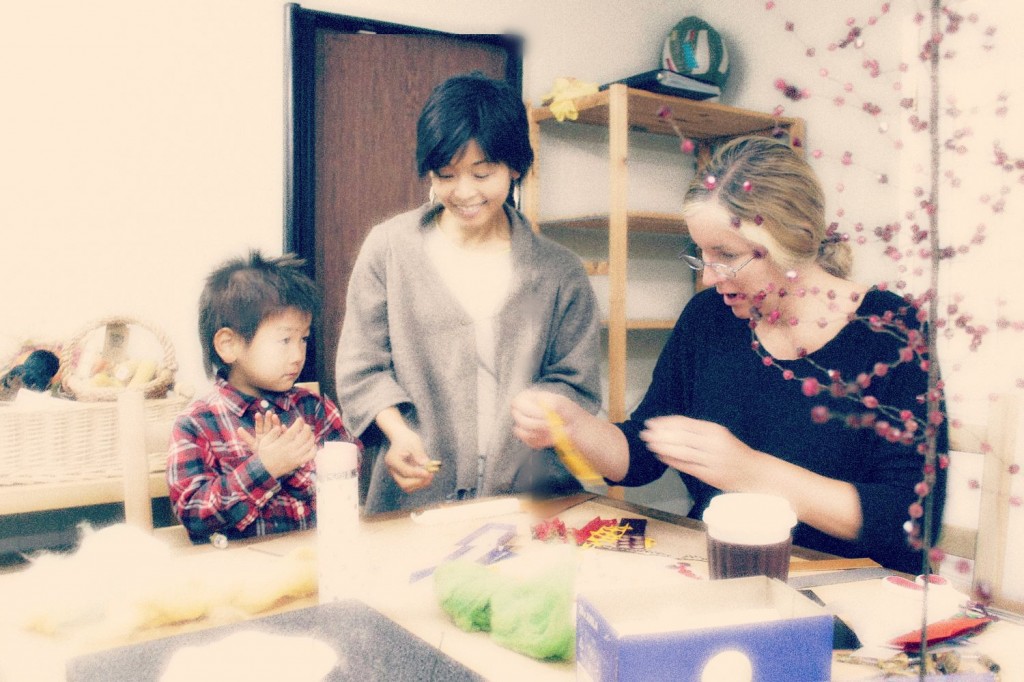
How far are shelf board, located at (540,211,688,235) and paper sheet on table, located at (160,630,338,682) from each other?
194cm

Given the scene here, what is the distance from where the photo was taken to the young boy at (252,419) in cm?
→ 125

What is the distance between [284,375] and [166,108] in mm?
900

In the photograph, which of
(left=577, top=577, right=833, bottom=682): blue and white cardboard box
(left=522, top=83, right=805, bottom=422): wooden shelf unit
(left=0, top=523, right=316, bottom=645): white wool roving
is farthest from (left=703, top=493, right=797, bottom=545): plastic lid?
(left=522, top=83, right=805, bottom=422): wooden shelf unit

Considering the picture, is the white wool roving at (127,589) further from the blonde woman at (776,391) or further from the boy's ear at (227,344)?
the boy's ear at (227,344)

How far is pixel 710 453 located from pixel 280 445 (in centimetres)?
70

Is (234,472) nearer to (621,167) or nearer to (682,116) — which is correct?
(621,167)

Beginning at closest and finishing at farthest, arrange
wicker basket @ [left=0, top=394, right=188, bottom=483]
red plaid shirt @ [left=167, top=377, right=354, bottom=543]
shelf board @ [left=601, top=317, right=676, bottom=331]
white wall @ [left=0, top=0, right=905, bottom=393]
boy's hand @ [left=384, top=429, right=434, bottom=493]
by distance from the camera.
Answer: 1. red plaid shirt @ [left=167, top=377, right=354, bottom=543]
2. boy's hand @ [left=384, top=429, right=434, bottom=493]
3. wicker basket @ [left=0, top=394, right=188, bottom=483]
4. white wall @ [left=0, top=0, right=905, bottom=393]
5. shelf board @ [left=601, top=317, right=676, bottom=331]

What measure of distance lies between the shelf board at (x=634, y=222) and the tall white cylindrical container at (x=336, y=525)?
5.87 ft

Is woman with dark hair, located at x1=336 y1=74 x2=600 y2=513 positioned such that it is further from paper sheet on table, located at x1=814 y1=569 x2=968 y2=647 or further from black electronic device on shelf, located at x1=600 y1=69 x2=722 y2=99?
black electronic device on shelf, located at x1=600 y1=69 x2=722 y2=99

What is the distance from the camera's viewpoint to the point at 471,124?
1499 mm

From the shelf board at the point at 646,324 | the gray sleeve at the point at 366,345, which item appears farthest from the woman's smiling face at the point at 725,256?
the shelf board at the point at 646,324

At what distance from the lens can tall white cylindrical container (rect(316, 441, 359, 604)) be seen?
2.76 feet

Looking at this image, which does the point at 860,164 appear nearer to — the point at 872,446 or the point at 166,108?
the point at 872,446

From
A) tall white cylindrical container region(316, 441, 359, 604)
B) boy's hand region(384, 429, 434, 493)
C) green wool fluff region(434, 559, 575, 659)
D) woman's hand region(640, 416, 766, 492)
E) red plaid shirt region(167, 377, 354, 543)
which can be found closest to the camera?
green wool fluff region(434, 559, 575, 659)
